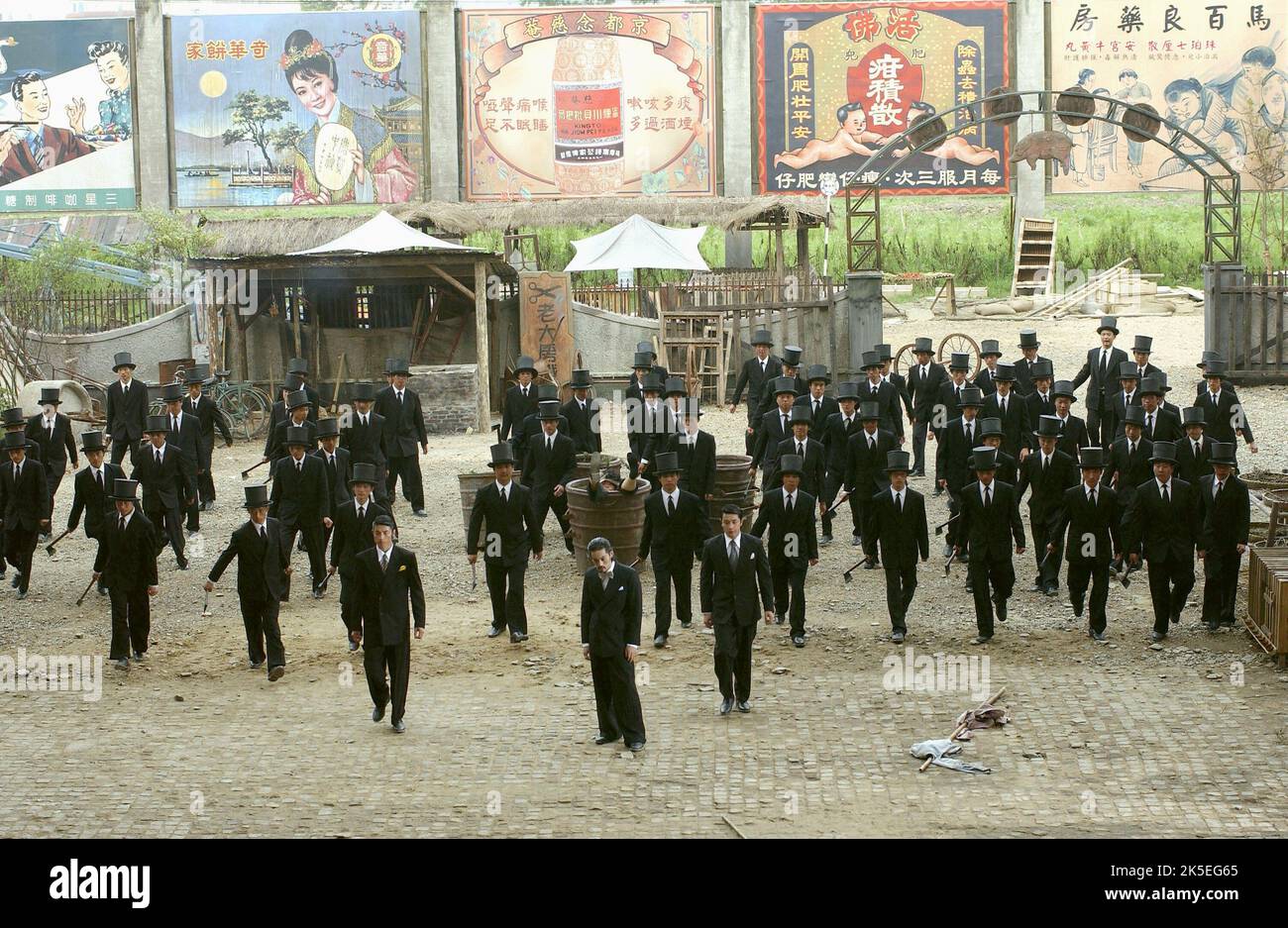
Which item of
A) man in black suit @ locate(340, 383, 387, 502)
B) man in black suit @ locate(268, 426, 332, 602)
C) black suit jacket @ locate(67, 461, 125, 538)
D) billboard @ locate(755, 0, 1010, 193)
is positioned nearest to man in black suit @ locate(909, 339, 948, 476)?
man in black suit @ locate(340, 383, 387, 502)

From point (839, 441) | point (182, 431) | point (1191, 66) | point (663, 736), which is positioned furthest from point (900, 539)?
point (1191, 66)

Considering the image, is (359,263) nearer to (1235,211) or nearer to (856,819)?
(1235,211)

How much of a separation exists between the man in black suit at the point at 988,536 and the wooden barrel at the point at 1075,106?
11.7m

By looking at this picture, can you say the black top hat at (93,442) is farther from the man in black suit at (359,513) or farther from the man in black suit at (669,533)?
the man in black suit at (669,533)

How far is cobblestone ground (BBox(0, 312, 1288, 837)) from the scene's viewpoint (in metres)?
8.62

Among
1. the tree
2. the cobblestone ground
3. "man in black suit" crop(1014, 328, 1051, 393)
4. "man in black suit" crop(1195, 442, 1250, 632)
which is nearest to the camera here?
the cobblestone ground

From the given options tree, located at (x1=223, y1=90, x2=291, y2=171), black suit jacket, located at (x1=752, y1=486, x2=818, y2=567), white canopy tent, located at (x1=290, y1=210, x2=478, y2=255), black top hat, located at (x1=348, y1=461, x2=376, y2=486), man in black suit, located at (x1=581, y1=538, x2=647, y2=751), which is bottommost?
man in black suit, located at (x1=581, y1=538, x2=647, y2=751)

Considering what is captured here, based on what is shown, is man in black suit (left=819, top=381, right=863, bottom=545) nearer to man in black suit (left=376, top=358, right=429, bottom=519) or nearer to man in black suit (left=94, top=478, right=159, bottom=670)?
man in black suit (left=376, top=358, right=429, bottom=519)

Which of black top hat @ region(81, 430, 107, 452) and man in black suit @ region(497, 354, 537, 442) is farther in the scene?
man in black suit @ region(497, 354, 537, 442)

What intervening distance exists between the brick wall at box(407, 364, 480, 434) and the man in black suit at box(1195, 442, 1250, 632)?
12778 millimetres

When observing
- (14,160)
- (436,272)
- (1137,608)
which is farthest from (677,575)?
(14,160)

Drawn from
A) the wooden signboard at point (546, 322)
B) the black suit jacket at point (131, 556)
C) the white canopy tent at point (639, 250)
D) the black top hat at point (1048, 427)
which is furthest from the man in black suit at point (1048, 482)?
the white canopy tent at point (639, 250)

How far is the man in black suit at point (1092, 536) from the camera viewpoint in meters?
12.0

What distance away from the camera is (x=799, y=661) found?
11.8 meters
